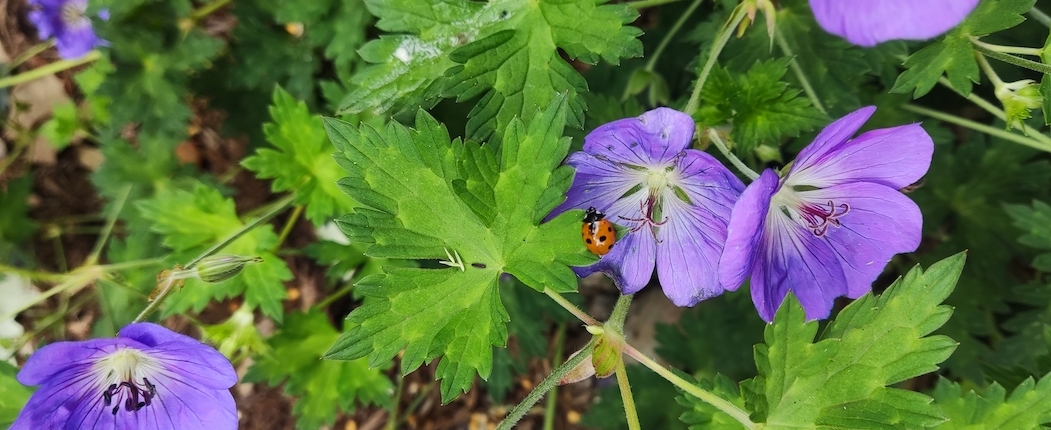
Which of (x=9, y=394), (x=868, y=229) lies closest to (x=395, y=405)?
(x=9, y=394)

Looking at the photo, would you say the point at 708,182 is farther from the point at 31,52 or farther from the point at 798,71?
the point at 31,52

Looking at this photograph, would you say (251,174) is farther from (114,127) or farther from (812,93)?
(812,93)

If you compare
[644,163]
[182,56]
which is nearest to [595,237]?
[644,163]

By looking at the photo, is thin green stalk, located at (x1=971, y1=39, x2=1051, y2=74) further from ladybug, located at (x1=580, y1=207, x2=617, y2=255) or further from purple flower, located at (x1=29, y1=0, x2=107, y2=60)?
purple flower, located at (x1=29, y1=0, x2=107, y2=60)

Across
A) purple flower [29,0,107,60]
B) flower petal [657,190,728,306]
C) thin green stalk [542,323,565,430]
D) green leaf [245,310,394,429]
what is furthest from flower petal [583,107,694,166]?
purple flower [29,0,107,60]

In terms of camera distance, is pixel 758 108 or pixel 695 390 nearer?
pixel 695 390

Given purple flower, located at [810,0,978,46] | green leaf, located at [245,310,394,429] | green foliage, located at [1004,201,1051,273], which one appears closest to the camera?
purple flower, located at [810,0,978,46]
